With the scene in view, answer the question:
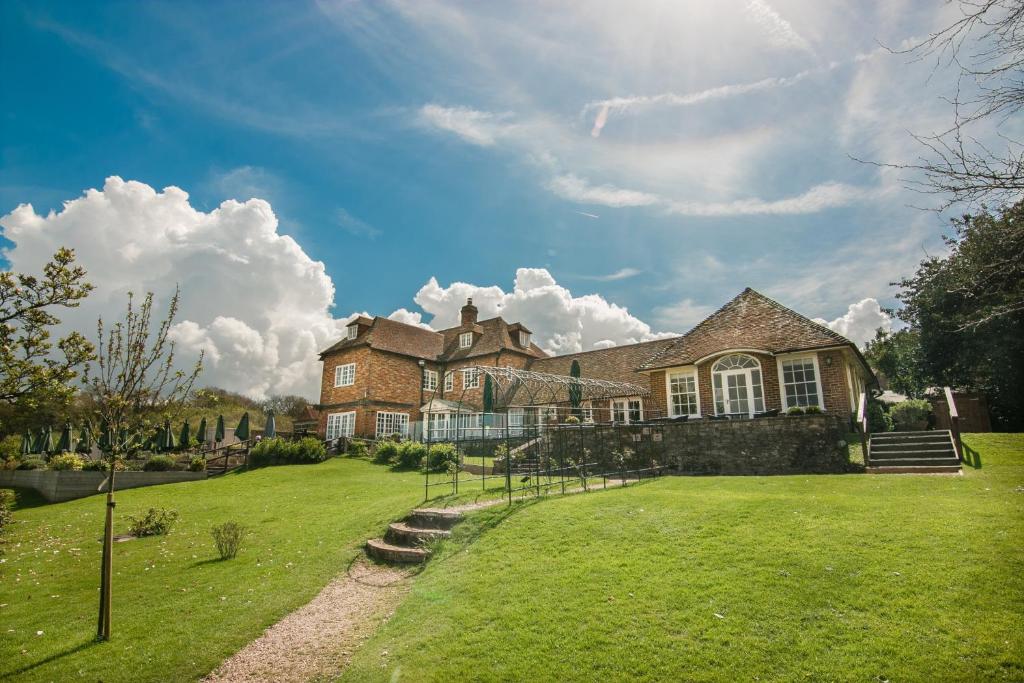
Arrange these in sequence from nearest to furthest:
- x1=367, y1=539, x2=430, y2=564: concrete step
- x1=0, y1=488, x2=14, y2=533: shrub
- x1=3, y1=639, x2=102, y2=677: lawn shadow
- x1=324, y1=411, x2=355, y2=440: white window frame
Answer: x1=3, y1=639, x2=102, y2=677: lawn shadow
x1=367, y1=539, x2=430, y2=564: concrete step
x1=0, y1=488, x2=14, y2=533: shrub
x1=324, y1=411, x2=355, y2=440: white window frame

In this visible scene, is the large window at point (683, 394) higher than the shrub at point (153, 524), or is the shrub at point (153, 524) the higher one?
the large window at point (683, 394)

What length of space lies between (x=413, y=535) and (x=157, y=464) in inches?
739

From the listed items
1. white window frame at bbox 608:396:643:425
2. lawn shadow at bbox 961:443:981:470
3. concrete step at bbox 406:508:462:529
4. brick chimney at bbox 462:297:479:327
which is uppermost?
brick chimney at bbox 462:297:479:327

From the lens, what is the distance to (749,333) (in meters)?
20.2

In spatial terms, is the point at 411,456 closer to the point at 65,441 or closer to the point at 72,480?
the point at 72,480

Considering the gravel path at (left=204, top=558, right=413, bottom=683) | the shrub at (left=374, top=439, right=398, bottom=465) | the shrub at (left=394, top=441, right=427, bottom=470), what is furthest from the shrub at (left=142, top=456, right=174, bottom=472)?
the gravel path at (left=204, top=558, right=413, bottom=683)

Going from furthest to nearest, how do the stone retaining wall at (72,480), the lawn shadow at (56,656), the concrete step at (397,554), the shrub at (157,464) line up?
the shrub at (157,464) → the stone retaining wall at (72,480) → the concrete step at (397,554) → the lawn shadow at (56,656)

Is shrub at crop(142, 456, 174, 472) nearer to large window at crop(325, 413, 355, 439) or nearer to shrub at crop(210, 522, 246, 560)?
large window at crop(325, 413, 355, 439)

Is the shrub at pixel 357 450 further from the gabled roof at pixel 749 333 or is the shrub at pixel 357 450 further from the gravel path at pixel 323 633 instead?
the gravel path at pixel 323 633

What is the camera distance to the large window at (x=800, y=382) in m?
18.4

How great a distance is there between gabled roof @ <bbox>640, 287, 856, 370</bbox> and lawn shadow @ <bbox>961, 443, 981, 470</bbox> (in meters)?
4.42

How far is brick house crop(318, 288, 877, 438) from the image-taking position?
61.6 feet

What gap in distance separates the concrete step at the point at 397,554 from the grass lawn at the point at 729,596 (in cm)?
68

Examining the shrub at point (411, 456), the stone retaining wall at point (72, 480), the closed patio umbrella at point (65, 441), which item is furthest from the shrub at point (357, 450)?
the closed patio umbrella at point (65, 441)
